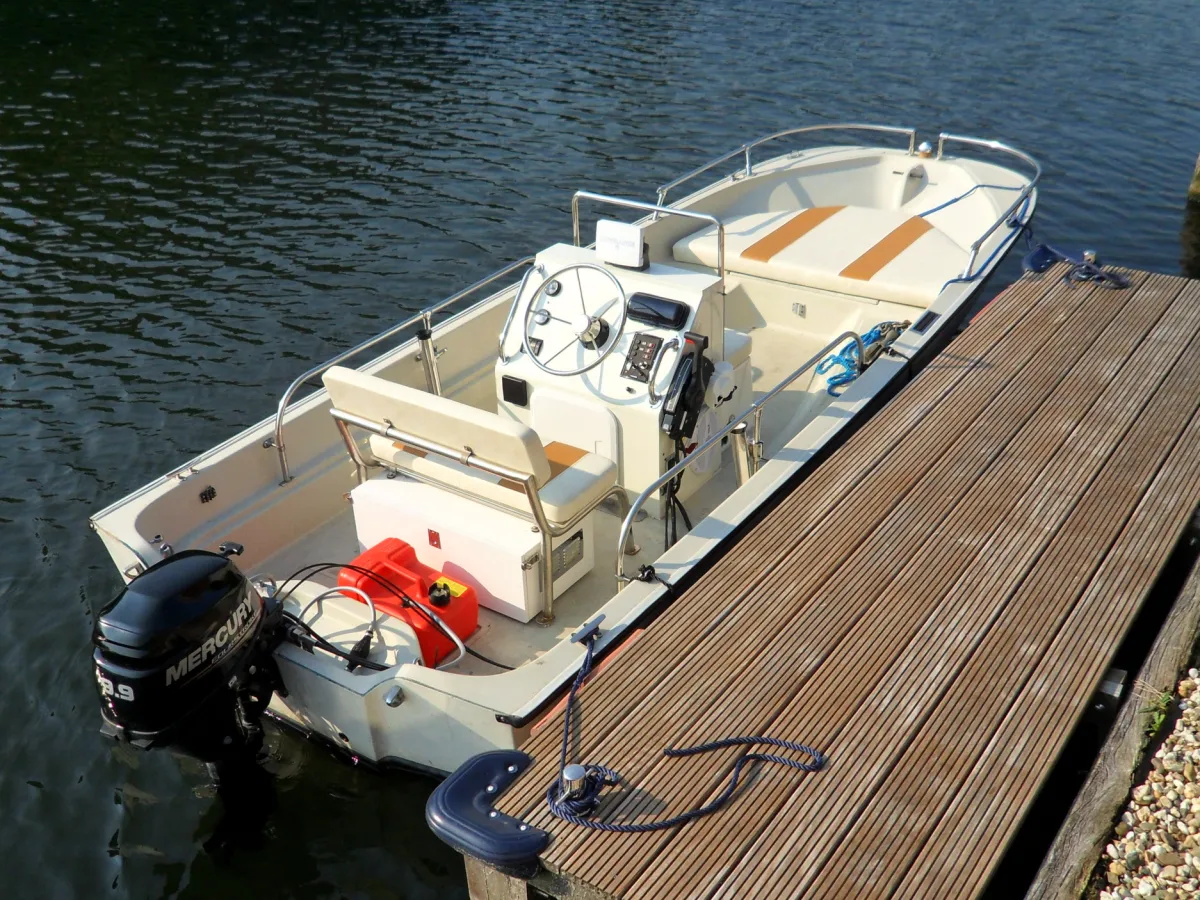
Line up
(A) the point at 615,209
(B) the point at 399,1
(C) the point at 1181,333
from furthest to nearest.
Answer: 1. (B) the point at 399,1
2. (A) the point at 615,209
3. (C) the point at 1181,333

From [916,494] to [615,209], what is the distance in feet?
24.6

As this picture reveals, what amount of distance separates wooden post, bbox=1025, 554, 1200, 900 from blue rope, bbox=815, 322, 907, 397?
2.64m

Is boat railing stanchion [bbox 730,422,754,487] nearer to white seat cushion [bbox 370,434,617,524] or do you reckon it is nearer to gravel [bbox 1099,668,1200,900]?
white seat cushion [bbox 370,434,617,524]

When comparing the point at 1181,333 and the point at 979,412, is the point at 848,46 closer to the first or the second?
the point at 1181,333

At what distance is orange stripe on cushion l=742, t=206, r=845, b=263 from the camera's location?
7703 mm

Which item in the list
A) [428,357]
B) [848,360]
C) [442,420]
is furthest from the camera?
[848,360]

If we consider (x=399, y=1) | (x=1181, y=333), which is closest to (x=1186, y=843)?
(x=1181, y=333)

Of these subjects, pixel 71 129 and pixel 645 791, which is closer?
pixel 645 791

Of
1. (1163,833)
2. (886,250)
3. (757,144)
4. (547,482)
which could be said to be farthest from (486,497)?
(757,144)

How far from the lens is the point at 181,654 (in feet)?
12.7

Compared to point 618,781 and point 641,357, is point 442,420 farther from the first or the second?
point 618,781

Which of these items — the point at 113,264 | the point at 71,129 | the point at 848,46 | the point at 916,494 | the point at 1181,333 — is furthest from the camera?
the point at 848,46

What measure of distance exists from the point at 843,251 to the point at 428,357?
10.9 ft

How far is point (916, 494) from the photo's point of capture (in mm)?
4977
